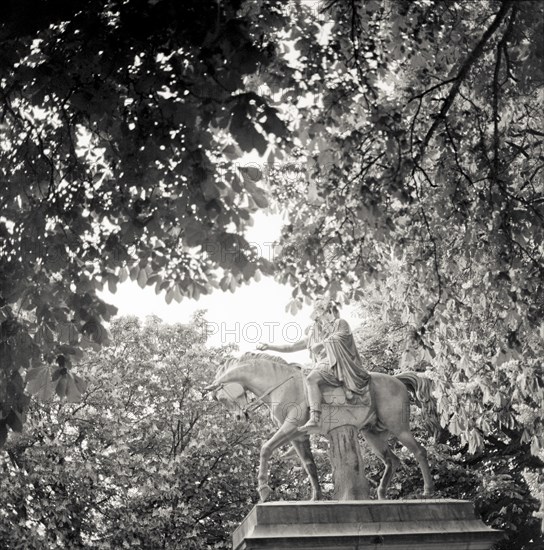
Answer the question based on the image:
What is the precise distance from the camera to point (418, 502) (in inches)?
409

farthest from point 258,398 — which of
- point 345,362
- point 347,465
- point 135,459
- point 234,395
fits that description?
point 135,459

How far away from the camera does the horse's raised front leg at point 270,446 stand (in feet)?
36.6

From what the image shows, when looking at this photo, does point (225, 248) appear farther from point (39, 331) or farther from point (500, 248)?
point (500, 248)

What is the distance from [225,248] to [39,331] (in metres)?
1.89

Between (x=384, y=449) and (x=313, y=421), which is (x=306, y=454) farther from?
(x=384, y=449)

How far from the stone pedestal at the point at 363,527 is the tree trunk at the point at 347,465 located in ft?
3.97

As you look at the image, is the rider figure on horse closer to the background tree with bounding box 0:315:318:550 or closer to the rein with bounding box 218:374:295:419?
the rein with bounding box 218:374:295:419

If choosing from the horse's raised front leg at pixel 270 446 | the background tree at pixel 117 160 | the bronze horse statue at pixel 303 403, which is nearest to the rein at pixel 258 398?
the bronze horse statue at pixel 303 403

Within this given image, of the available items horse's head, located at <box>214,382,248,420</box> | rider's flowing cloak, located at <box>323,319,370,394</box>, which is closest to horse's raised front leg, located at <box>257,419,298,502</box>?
horse's head, located at <box>214,382,248,420</box>

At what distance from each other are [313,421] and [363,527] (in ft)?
6.06

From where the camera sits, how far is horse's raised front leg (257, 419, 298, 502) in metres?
11.2

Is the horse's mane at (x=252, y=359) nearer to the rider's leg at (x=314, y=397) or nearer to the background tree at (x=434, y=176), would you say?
the rider's leg at (x=314, y=397)

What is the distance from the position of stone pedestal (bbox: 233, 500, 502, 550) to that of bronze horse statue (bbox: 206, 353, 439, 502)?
4.19 ft

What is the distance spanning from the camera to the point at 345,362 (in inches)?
468
